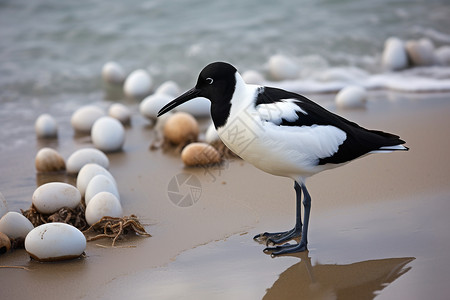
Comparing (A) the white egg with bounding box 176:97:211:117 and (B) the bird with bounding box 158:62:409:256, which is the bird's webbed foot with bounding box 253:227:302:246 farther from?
(A) the white egg with bounding box 176:97:211:117

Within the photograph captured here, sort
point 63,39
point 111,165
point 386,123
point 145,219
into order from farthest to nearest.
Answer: point 63,39 < point 386,123 < point 111,165 < point 145,219

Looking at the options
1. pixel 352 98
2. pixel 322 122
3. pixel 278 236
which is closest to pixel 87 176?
pixel 278 236

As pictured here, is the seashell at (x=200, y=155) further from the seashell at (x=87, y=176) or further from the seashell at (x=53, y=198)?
the seashell at (x=53, y=198)

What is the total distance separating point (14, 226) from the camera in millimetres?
4184

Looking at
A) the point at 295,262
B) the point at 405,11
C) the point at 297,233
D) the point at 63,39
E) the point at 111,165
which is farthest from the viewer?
the point at 405,11

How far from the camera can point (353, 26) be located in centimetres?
1097

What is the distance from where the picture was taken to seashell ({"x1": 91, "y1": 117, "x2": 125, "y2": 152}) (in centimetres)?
627

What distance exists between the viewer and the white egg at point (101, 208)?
441 centimetres

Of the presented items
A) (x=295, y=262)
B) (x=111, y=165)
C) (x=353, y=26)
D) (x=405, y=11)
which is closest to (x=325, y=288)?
(x=295, y=262)

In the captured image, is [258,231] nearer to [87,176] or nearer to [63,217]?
[63,217]

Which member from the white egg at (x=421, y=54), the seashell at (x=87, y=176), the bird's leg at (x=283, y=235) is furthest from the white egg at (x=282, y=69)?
the bird's leg at (x=283, y=235)

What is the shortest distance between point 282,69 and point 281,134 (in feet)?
17.2

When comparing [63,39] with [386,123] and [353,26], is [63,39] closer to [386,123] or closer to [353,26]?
Answer: [353,26]

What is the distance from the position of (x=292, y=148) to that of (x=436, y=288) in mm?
1191
